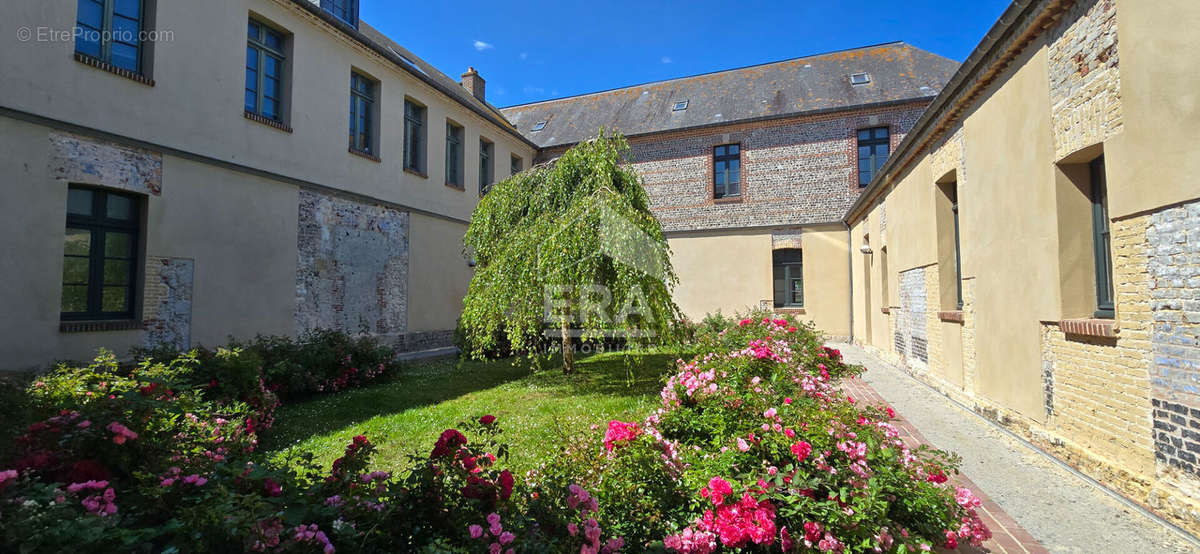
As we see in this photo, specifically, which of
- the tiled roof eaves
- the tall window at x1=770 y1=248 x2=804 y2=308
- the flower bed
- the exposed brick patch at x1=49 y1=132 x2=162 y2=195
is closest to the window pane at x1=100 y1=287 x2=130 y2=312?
the exposed brick patch at x1=49 y1=132 x2=162 y2=195

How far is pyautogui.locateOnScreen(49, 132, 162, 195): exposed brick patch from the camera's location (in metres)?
Answer: 6.52

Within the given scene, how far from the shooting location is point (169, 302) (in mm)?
7602

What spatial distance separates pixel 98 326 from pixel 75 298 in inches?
18.1

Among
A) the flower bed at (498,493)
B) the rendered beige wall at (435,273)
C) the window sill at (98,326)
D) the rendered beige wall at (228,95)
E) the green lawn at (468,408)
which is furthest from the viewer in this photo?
the rendered beige wall at (435,273)

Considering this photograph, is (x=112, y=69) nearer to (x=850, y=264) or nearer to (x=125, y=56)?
(x=125, y=56)

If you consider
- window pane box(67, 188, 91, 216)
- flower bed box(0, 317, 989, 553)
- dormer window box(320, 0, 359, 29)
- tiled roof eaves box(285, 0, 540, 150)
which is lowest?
flower bed box(0, 317, 989, 553)

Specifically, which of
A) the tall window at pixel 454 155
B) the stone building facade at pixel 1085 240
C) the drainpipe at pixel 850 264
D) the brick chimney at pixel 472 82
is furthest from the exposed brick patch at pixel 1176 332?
the brick chimney at pixel 472 82

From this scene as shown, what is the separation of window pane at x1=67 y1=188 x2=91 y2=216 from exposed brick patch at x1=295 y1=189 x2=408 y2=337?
3.07 metres

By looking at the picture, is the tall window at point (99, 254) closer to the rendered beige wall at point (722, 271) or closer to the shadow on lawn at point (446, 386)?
the shadow on lawn at point (446, 386)

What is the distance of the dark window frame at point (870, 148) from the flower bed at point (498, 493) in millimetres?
13930

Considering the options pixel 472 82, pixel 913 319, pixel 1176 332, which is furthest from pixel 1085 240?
pixel 472 82

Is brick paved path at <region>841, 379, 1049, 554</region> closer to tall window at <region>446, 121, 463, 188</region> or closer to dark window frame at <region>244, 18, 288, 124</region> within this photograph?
dark window frame at <region>244, 18, 288, 124</region>

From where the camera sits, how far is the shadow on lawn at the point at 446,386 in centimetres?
610

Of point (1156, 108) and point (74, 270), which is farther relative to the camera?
point (74, 270)
